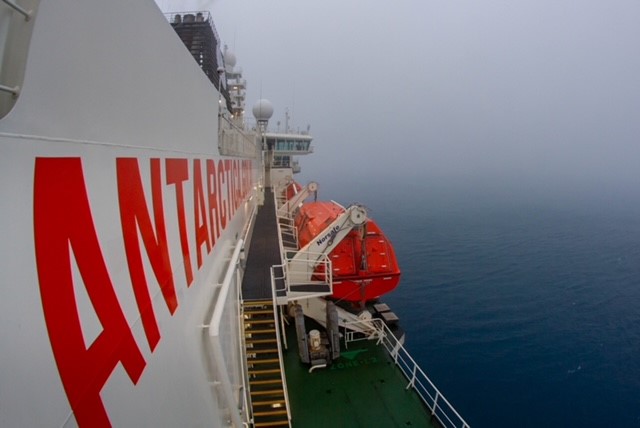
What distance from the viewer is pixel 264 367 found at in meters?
7.64

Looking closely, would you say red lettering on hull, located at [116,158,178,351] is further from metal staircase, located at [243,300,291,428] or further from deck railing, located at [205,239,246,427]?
metal staircase, located at [243,300,291,428]

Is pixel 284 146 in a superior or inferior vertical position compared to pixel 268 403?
superior

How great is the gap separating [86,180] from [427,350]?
1723 centimetres

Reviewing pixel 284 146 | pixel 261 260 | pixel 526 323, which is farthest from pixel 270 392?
pixel 284 146

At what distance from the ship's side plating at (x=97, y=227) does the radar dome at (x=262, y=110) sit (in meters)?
28.8

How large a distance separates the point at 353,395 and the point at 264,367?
2769 millimetres

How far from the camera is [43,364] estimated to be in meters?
1.11

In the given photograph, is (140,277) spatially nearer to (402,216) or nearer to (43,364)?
(43,364)

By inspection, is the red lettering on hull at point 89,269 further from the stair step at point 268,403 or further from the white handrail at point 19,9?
the stair step at point 268,403

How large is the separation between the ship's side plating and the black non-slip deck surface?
491 centimetres

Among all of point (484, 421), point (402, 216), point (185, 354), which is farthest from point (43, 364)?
point (402, 216)

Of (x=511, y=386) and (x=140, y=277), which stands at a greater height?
(x=140, y=277)

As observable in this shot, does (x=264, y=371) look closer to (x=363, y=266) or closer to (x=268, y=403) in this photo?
(x=268, y=403)

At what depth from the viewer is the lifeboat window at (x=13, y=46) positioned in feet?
3.27
